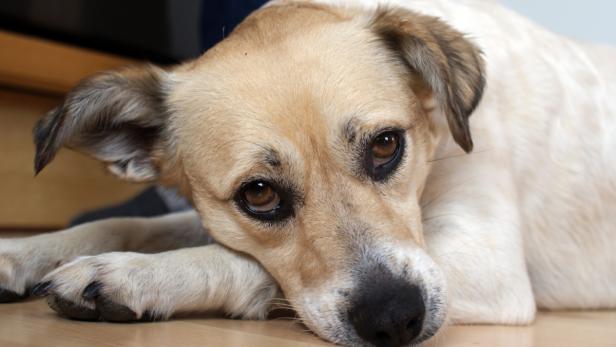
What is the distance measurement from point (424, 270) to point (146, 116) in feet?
2.87

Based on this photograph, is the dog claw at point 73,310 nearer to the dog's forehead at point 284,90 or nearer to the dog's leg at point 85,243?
the dog's leg at point 85,243

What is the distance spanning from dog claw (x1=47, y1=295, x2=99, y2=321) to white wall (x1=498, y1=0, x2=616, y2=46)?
2.79 meters

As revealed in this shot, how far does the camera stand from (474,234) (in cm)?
188

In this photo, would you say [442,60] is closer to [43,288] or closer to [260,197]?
[260,197]

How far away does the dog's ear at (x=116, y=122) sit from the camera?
183 cm

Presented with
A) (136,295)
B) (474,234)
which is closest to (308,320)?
(136,295)

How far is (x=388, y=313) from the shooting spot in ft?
4.84

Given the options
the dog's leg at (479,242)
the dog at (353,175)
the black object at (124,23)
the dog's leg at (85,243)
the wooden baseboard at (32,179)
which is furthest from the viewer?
the wooden baseboard at (32,179)

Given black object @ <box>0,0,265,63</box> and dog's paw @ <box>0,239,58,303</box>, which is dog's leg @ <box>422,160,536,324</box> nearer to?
dog's paw @ <box>0,239,58,303</box>

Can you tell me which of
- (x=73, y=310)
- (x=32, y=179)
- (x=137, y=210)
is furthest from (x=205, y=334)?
(x=32, y=179)

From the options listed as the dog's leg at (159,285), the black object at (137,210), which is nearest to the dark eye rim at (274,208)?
the dog's leg at (159,285)

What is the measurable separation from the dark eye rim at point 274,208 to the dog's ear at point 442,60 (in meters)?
0.45

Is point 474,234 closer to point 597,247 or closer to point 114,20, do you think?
point 597,247

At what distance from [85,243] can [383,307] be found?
0.98 metres
